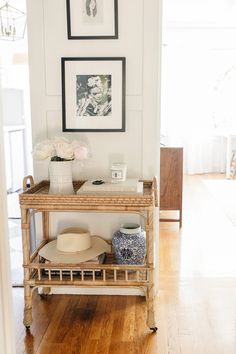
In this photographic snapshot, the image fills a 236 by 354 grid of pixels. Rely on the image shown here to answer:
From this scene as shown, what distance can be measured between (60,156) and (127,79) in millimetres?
617

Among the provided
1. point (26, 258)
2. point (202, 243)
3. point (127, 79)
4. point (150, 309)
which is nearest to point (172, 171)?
point (202, 243)

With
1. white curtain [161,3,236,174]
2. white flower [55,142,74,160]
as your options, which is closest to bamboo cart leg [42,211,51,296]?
white flower [55,142,74,160]

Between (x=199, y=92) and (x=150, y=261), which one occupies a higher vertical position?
(x=199, y=92)

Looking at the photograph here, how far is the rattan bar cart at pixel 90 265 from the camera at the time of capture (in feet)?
6.63

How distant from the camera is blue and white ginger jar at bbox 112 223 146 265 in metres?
2.27

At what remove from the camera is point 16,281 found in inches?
107

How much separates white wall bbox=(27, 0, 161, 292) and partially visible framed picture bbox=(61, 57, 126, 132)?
0.04m

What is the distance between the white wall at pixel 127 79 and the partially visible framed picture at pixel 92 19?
0.03m

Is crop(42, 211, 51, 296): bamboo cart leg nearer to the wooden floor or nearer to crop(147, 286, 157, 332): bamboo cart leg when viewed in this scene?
the wooden floor

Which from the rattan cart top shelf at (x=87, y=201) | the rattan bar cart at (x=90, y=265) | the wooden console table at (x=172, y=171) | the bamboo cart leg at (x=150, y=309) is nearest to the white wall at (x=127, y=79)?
the rattan bar cart at (x=90, y=265)

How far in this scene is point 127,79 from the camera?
233cm

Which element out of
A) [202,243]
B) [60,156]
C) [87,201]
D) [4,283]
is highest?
[60,156]

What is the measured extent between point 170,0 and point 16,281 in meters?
4.26

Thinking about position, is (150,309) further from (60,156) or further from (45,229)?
(60,156)
